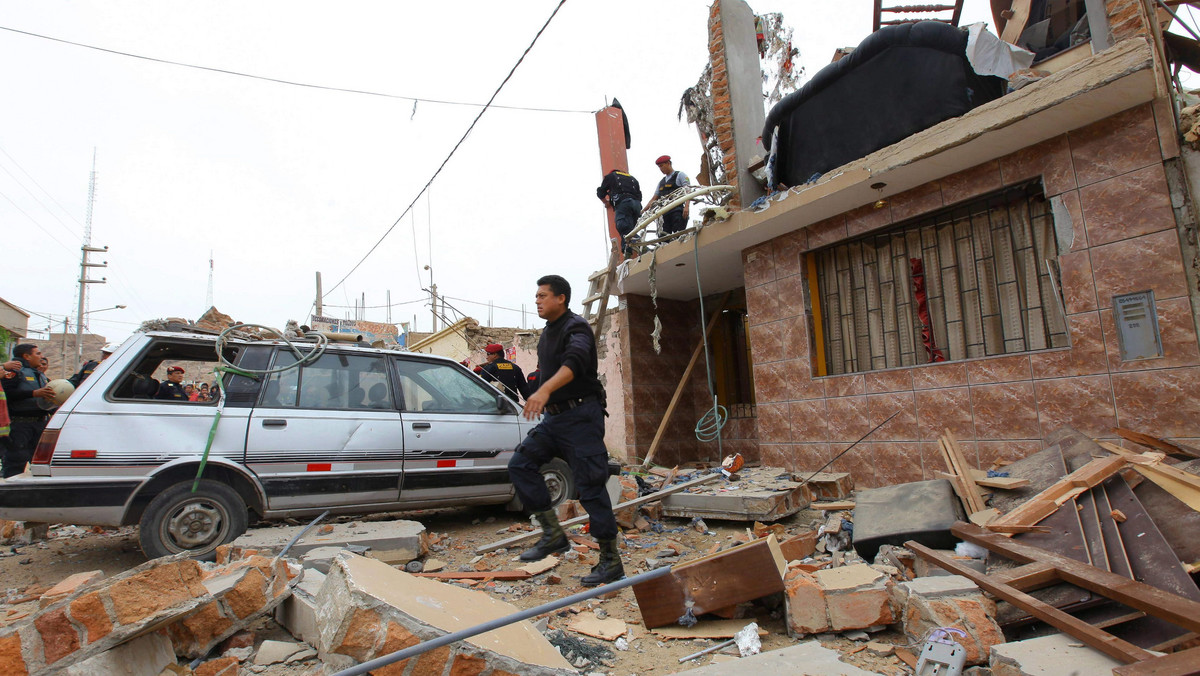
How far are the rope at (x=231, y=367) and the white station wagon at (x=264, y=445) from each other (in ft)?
0.13

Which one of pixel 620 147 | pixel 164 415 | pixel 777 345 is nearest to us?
pixel 164 415

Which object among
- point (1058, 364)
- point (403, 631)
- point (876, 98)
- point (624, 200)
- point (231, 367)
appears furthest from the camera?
point (624, 200)

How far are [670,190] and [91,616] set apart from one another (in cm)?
644

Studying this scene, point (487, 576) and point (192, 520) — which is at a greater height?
point (192, 520)

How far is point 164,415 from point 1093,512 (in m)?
5.36

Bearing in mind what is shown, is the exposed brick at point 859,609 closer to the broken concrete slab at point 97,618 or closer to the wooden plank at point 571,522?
the wooden plank at point 571,522

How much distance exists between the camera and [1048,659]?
6.43ft

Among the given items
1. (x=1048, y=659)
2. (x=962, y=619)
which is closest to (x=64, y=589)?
(x=962, y=619)

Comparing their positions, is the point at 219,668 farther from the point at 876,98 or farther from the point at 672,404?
the point at 672,404

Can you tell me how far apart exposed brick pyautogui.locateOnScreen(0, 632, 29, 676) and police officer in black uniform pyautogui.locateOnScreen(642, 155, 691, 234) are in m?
6.35

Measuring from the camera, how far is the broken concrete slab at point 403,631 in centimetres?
185

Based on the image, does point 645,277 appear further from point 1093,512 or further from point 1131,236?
point 1093,512

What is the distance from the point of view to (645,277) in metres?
7.64

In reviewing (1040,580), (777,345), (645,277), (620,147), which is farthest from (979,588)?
(620,147)
